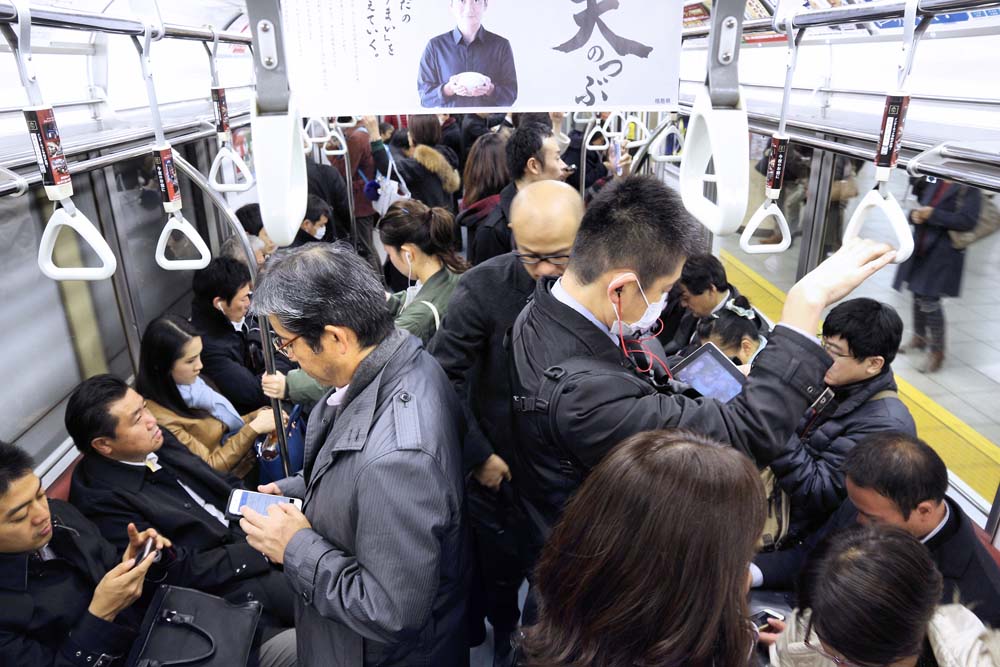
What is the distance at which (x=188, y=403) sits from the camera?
3248 millimetres

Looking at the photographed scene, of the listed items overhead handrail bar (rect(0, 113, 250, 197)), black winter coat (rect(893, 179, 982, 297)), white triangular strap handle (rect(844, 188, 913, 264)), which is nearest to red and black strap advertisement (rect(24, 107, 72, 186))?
overhead handrail bar (rect(0, 113, 250, 197))

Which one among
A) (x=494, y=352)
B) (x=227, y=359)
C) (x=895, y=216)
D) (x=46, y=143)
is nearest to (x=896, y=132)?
(x=895, y=216)

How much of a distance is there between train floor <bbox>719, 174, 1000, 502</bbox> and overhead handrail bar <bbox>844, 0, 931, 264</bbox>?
2473mm

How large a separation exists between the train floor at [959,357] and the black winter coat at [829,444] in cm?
139

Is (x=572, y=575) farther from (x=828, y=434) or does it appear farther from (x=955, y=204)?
(x=955, y=204)

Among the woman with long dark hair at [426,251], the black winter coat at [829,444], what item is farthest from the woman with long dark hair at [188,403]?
the black winter coat at [829,444]

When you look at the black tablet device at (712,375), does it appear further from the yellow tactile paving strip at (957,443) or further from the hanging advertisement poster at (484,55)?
the yellow tactile paving strip at (957,443)

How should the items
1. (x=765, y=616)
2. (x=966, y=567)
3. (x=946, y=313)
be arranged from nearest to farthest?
(x=966, y=567) → (x=765, y=616) → (x=946, y=313)

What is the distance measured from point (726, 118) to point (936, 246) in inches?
121

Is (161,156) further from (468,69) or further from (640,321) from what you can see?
(640,321)

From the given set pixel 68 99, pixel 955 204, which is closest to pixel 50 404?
pixel 68 99

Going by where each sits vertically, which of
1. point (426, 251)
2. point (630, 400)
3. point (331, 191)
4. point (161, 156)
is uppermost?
point (161, 156)

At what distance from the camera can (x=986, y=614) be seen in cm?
202

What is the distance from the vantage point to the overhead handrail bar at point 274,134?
1583 mm
